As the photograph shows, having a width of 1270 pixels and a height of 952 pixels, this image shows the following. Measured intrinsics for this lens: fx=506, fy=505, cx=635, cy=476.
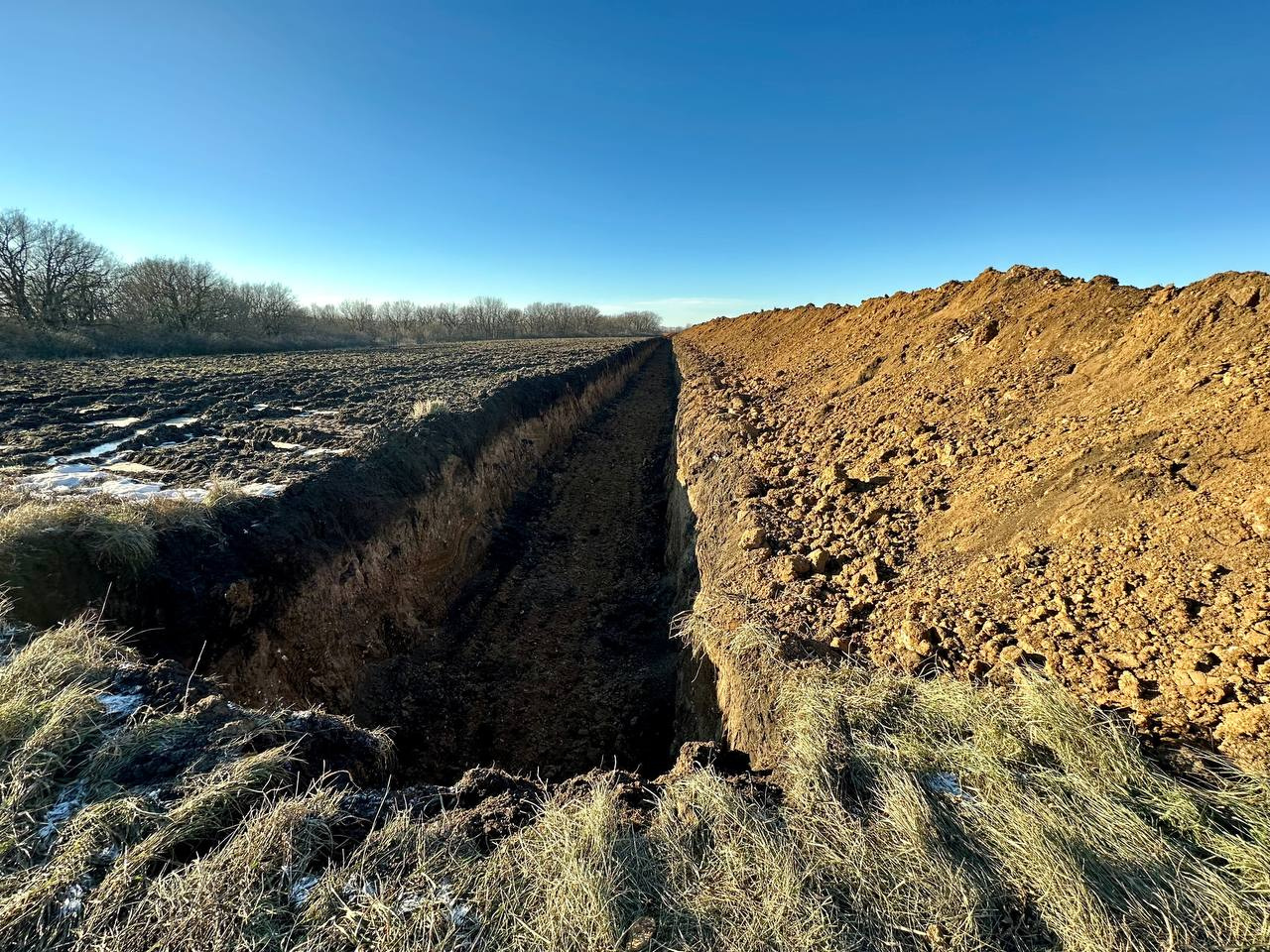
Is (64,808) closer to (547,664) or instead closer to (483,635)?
(547,664)

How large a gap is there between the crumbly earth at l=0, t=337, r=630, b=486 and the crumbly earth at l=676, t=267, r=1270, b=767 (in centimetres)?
639

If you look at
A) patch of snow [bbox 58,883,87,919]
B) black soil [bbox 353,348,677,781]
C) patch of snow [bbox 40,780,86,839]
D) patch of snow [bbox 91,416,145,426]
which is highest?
patch of snow [bbox 91,416,145,426]

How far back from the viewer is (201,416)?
9984mm

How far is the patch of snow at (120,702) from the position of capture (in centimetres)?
295

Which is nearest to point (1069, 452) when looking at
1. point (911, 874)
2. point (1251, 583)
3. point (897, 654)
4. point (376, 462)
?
point (1251, 583)

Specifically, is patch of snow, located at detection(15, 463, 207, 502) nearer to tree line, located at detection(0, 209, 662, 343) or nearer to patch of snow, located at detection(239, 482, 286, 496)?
patch of snow, located at detection(239, 482, 286, 496)

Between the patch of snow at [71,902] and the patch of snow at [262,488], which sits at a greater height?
the patch of snow at [262,488]

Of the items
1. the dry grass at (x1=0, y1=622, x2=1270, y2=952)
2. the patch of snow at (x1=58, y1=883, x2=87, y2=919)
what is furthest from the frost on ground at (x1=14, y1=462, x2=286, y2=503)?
the patch of snow at (x1=58, y1=883, x2=87, y2=919)

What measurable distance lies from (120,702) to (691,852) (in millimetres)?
3423

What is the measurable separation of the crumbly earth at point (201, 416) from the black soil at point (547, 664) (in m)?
2.94

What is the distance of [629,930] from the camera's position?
1.96 meters

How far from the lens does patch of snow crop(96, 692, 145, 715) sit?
295 cm

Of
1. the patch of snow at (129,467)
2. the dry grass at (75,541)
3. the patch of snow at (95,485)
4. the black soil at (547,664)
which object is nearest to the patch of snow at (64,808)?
the black soil at (547,664)

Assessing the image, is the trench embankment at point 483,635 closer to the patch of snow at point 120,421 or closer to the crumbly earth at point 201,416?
the crumbly earth at point 201,416
